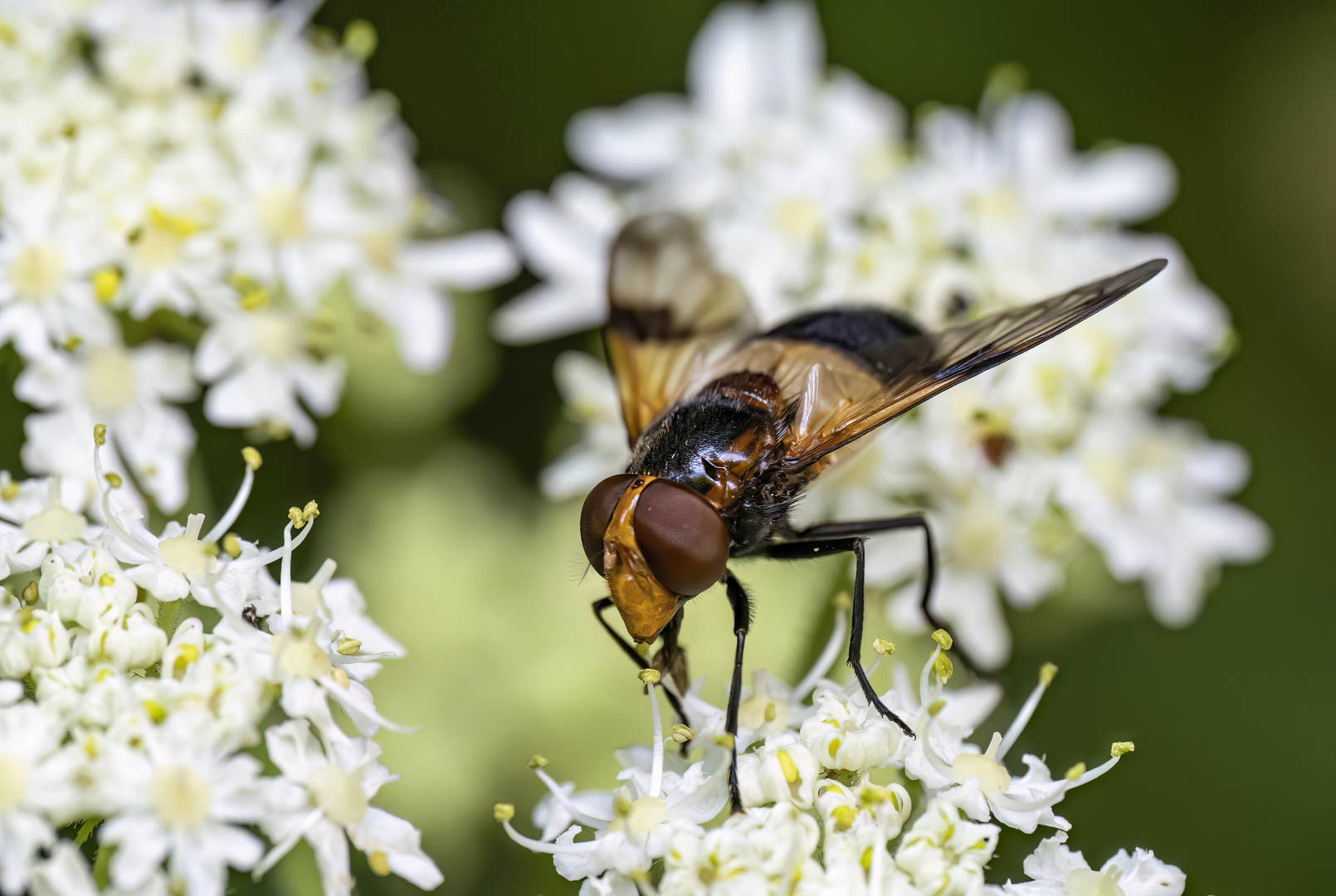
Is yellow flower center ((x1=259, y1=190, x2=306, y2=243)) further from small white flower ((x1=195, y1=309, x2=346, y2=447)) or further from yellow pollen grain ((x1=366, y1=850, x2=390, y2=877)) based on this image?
yellow pollen grain ((x1=366, y1=850, x2=390, y2=877))

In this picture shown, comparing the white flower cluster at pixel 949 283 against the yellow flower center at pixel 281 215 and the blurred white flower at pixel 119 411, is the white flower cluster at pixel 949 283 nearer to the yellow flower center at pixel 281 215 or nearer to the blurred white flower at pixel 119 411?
the yellow flower center at pixel 281 215

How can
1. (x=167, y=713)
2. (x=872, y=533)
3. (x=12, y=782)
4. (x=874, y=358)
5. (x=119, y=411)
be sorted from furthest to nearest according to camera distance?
(x=119, y=411) → (x=872, y=533) → (x=874, y=358) → (x=167, y=713) → (x=12, y=782)

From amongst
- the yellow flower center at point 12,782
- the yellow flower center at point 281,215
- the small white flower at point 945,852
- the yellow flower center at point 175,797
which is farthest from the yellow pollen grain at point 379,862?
the yellow flower center at point 281,215

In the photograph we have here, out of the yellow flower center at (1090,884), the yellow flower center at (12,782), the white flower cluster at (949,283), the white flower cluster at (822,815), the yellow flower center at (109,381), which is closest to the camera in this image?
the yellow flower center at (12,782)

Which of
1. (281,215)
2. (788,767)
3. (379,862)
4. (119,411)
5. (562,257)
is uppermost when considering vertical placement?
(281,215)

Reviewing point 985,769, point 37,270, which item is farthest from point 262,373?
point 985,769

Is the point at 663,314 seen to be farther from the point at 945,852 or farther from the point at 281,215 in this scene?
the point at 945,852

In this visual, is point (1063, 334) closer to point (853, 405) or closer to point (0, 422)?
point (853, 405)
